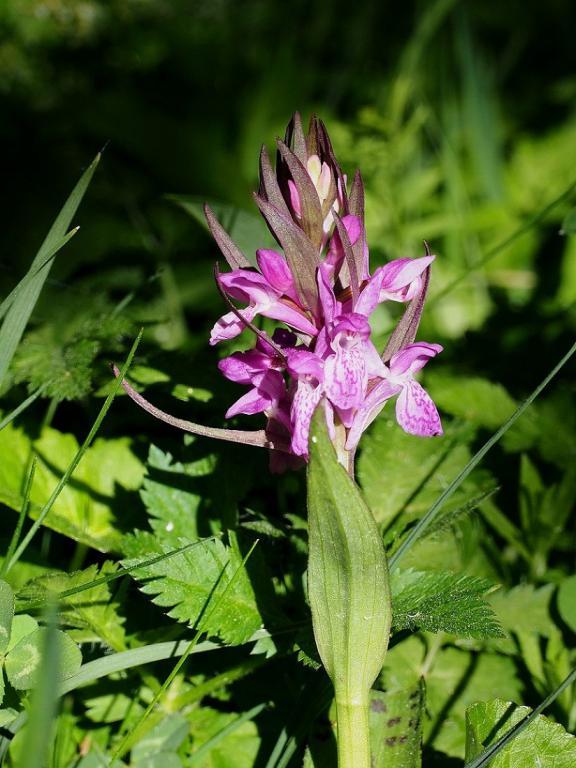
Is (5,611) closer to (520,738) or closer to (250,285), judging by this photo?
(250,285)

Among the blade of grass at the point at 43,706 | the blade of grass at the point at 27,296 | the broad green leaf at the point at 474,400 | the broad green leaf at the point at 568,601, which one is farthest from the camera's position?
the broad green leaf at the point at 474,400

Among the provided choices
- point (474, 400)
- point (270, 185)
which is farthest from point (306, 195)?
point (474, 400)

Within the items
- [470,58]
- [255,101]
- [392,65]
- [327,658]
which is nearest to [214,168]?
[255,101]

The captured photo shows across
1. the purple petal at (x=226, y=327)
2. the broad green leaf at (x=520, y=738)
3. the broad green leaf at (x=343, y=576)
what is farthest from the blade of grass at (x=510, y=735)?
the purple petal at (x=226, y=327)

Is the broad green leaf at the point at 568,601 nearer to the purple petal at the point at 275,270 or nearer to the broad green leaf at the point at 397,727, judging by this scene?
the broad green leaf at the point at 397,727

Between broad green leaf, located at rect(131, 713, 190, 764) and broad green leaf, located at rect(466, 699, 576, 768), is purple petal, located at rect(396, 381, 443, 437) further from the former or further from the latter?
broad green leaf, located at rect(131, 713, 190, 764)
